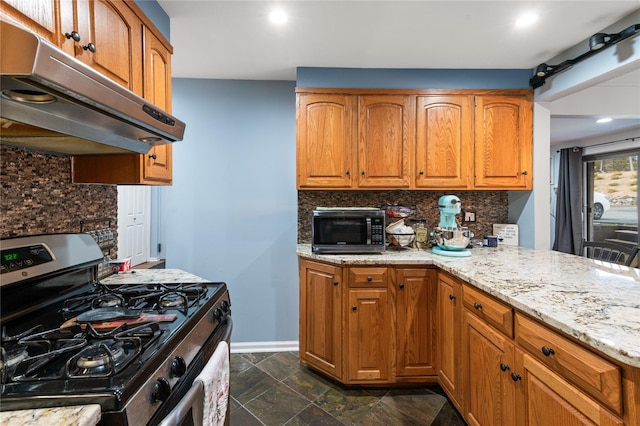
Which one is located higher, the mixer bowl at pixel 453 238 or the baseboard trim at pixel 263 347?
the mixer bowl at pixel 453 238

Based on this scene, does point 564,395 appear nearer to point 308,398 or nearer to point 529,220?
point 308,398

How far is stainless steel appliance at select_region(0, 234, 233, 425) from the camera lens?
2.04 feet

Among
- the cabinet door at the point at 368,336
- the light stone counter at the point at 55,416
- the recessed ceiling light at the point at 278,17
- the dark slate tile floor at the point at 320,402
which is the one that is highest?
the recessed ceiling light at the point at 278,17

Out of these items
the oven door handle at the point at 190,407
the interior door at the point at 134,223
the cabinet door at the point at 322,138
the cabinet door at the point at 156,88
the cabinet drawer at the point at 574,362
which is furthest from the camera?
the interior door at the point at 134,223

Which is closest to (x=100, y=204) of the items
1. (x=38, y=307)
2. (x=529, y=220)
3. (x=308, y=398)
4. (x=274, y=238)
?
(x=38, y=307)

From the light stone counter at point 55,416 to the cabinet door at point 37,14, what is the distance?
0.98 metres

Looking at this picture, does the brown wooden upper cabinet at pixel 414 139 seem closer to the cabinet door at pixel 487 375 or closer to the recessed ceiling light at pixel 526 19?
the recessed ceiling light at pixel 526 19

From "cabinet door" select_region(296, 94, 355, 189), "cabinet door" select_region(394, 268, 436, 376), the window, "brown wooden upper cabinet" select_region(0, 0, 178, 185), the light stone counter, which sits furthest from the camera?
the window

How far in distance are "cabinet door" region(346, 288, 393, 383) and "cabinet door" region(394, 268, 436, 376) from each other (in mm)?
82

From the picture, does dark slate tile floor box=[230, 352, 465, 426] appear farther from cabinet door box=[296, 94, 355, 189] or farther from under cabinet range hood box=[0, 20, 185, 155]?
under cabinet range hood box=[0, 20, 185, 155]

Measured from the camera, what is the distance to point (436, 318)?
76.2 inches

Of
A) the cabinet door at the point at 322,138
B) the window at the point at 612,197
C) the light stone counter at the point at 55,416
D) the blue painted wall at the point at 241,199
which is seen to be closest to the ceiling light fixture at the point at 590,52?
the cabinet door at the point at 322,138

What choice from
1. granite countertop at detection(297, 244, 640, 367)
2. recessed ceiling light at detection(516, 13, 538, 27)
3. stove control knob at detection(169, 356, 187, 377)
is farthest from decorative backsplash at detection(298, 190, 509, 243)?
stove control knob at detection(169, 356, 187, 377)

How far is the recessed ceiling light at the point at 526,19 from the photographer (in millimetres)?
1696
